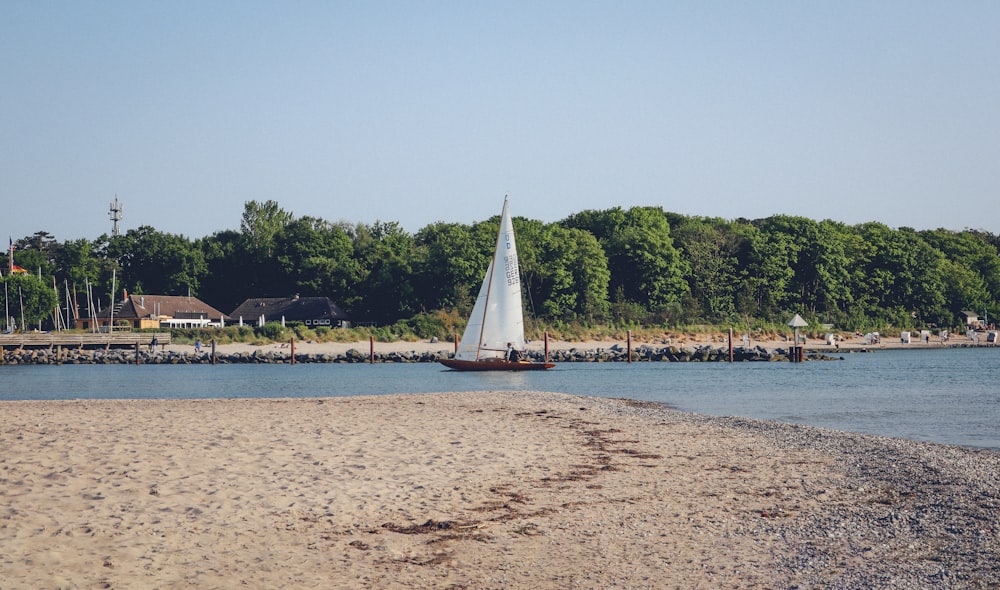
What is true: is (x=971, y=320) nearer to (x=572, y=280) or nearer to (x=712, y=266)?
(x=712, y=266)

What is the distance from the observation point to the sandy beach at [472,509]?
10.2m

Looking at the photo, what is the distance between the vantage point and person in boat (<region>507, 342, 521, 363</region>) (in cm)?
5459

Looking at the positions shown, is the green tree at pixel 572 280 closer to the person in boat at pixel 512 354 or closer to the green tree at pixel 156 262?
the person in boat at pixel 512 354

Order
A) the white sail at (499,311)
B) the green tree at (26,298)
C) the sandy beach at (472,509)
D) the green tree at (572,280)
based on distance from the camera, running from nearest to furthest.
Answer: the sandy beach at (472,509)
the white sail at (499,311)
the green tree at (572,280)
the green tree at (26,298)

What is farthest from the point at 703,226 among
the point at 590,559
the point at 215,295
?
the point at 590,559

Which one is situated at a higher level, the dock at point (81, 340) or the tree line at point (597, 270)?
the tree line at point (597, 270)

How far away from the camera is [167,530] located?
37.1 feet

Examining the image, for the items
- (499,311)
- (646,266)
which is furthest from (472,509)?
(646,266)

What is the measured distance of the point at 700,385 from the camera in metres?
45.8

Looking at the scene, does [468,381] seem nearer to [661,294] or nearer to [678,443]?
[678,443]

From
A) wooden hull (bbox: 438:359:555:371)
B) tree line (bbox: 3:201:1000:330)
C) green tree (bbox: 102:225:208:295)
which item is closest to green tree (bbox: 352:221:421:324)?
tree line (bbox: 3:201:1000:330)

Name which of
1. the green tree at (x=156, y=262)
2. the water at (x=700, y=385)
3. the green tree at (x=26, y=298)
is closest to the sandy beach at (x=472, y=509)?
the water at (x=700, y=385)

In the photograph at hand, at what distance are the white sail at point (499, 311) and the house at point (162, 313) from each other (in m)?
69.0

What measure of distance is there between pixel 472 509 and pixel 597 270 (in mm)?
89252
